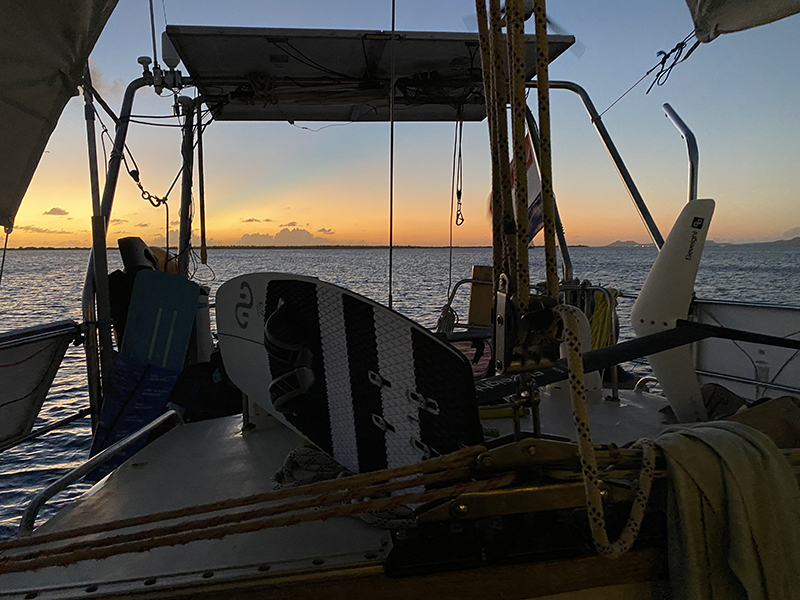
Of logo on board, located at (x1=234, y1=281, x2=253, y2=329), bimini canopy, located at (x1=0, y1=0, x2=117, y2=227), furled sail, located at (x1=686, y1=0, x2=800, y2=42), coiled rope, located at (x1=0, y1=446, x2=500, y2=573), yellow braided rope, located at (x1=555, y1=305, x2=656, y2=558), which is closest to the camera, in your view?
yellow braided rope, located at (x1=555, y1=305, x2=656, y2=558)

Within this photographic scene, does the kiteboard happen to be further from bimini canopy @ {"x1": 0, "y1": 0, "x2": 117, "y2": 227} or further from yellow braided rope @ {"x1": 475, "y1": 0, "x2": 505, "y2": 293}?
bimini canopy @ {"x1": 0, "y1": 0, "x2": 117, "y2": 227}

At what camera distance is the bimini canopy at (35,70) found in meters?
2.39

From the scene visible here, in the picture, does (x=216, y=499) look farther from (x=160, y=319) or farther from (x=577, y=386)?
(x=160, y=319)

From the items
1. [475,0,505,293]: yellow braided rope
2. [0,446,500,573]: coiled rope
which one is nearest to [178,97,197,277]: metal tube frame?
[0,446,500,573]: coiled rope

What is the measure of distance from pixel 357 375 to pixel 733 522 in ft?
4.11

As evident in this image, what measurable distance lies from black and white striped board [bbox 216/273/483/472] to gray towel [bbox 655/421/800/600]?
1.98ft

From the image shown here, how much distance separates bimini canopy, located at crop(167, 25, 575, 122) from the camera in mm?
4695

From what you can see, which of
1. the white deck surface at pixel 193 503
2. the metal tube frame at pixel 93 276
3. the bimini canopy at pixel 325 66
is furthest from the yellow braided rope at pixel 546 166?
the metal tube frame at pixel 93 276

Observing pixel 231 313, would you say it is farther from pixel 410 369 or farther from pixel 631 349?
pixel 631 349

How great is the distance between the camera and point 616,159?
553cm

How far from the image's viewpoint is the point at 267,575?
1.44 m

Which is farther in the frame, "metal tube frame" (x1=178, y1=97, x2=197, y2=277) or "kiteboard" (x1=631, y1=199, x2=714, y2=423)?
"metal tube frame" (x1=178, y1=97, x2=197, y2=277)

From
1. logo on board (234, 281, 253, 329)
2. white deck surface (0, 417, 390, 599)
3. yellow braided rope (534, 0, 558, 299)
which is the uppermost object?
yellow braided rope (534, 0, 558, 299)

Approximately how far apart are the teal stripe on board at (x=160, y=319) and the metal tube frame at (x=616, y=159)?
4.22 meters
